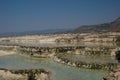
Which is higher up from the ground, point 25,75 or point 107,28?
point 107,28

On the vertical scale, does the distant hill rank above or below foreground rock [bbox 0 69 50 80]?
above

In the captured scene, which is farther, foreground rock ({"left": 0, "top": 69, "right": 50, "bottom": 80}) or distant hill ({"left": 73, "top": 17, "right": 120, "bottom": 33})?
distant hill ({"left": 73, "top": 17, "right": 120, "bottom": 33})

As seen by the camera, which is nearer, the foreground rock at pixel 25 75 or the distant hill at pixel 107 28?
the foreground rock at pixel 25 75

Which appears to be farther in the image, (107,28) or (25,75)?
(107,28)

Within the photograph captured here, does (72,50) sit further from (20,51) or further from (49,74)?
(49,74)

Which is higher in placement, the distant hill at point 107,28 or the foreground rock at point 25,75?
the distant hill at point 107,28

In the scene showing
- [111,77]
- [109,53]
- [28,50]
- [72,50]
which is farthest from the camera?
[28,50]

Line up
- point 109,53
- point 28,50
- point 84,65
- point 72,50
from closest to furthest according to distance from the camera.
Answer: point 84,65 → point 109,53 → point 72,50 → point 28,50

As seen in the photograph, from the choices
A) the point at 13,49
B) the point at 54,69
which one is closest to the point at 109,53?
the point at 54,69
